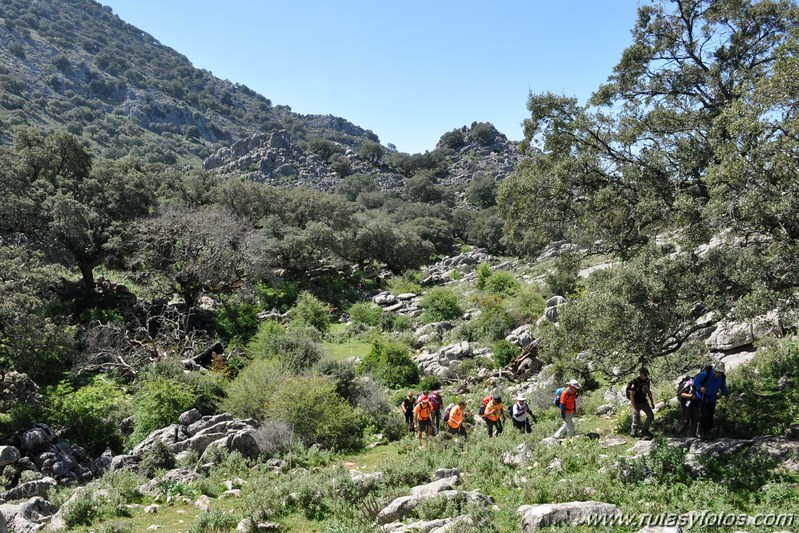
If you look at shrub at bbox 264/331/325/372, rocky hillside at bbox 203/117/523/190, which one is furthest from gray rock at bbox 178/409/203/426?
rocky hillside at bbox 203/117/523/190

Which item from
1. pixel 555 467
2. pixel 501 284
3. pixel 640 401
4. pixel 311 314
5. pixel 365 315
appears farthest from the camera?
pixel 501 284

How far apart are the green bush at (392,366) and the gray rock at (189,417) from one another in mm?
7756

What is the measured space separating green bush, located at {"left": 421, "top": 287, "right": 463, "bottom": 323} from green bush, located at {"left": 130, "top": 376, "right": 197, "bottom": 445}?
53.4ft

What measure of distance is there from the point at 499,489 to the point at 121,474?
29.2 feet

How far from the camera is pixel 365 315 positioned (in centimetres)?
3152

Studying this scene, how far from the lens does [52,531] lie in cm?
855

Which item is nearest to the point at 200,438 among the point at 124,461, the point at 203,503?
the point at 124,461

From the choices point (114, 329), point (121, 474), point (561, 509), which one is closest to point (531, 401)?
point (561, 509)

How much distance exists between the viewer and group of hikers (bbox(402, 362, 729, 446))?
9820 mm

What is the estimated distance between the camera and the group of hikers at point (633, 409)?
32.2ft

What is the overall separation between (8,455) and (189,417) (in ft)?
14.4

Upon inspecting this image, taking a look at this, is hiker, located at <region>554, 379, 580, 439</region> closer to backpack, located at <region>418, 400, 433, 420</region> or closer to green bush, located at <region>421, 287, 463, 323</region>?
backpack, located at <region>418, 400, 433, 420</region>

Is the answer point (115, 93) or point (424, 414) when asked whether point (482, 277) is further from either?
point (115, 93)

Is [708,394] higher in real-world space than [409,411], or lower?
higher
